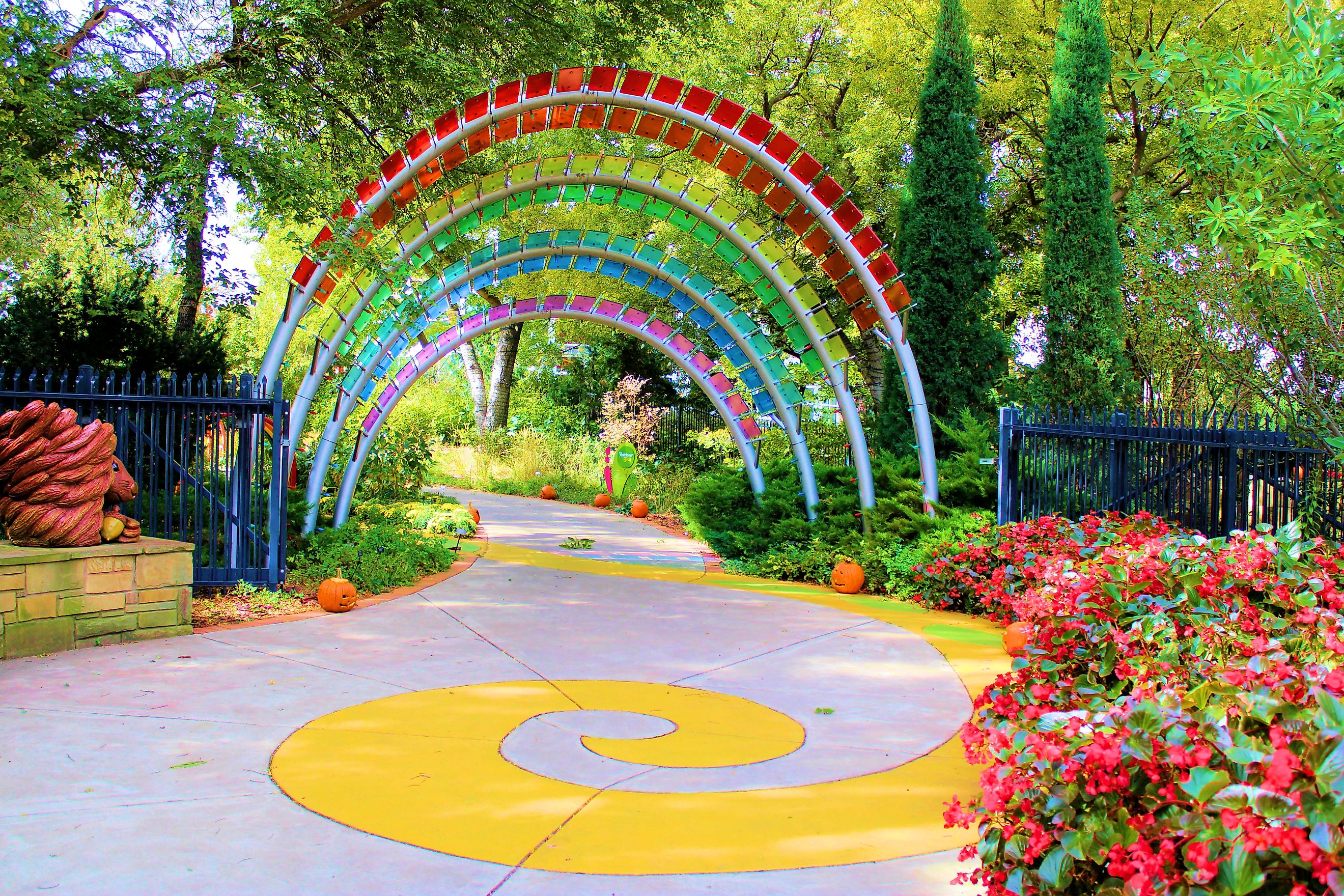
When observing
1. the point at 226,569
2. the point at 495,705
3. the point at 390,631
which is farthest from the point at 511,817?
the point at 226,569

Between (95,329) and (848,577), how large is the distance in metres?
8.29

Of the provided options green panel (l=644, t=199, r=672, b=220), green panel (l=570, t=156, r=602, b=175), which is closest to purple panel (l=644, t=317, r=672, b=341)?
green panel (l=644, t=199, r=672, b=220)

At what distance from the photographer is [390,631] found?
273 inches

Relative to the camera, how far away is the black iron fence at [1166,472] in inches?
268

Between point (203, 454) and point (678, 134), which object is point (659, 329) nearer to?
point (678, 134)

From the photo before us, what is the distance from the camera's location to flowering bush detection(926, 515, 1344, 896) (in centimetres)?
200

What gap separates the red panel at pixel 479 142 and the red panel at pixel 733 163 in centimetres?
240

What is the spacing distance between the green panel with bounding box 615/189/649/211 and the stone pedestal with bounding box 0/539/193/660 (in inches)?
239

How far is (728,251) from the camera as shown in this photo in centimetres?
1063

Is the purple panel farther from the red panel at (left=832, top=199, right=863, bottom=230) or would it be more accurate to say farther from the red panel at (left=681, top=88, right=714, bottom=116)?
the red panel at (left=681, top=88, right=714, bottom=116)

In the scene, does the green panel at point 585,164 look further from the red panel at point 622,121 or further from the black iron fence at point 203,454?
the black iron fence at point 203,454

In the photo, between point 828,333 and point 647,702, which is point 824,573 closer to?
point 828,333

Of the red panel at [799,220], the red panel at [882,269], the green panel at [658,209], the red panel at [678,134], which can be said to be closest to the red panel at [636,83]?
the red panel at [678,134]

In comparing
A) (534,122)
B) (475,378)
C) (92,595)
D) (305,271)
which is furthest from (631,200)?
(475,378)
